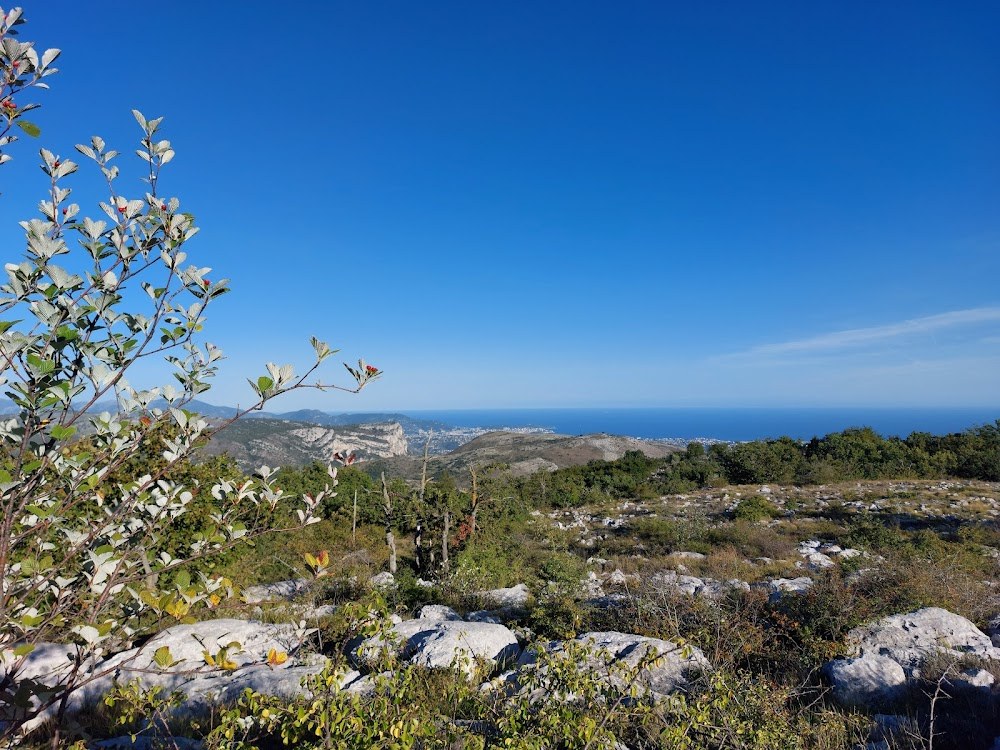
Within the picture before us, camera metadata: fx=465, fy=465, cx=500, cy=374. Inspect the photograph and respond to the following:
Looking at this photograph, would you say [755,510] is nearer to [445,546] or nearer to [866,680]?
[445,546]

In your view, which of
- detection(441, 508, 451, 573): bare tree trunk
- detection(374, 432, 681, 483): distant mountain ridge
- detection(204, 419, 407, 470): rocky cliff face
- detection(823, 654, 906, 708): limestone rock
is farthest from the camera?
detection(204, 419, 407, 470): rocky cliff face

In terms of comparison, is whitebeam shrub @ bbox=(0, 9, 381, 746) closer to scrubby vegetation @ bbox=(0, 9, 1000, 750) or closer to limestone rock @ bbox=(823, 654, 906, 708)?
scrubby vegetation @ bbox=(0, 9, 1000, 750)

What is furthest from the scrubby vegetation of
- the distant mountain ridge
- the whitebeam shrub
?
the distant mountain ridge

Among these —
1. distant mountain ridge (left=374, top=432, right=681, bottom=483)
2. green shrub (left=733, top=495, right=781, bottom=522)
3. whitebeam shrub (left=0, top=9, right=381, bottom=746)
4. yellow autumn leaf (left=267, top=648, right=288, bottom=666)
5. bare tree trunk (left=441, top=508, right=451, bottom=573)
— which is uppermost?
whitebeam shrub (left=0, top=9, right=381, bottom=746)

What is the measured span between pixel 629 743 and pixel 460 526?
9532mm

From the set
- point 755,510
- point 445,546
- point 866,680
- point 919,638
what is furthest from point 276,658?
point 755,510

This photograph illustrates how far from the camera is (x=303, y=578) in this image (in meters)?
11.1

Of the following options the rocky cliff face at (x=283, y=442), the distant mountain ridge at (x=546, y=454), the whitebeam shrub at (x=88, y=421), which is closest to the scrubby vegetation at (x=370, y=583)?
the whitebeam shrub at (x=88, y=421)

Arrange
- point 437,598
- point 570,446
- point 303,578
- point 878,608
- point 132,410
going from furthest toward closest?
point 570,446 → point 303,578 → point 437,598 → point 878,608 → point 132,410

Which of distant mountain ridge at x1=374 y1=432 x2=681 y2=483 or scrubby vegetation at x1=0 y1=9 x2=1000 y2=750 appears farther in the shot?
distant mountain ridge at x1=374 y1=432 x2=681 y2=483

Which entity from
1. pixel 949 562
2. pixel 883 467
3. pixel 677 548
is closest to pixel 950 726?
pixel 949 562

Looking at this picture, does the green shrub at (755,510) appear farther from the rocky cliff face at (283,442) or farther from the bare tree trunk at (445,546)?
the rocky cliff face at (283,442)

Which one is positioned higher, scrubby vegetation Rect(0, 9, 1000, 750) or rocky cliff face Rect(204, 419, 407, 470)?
scrubby vegetation Rect(0, 9, 1000, 750)

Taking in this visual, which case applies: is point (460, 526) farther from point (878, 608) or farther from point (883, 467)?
point (883, 467)
